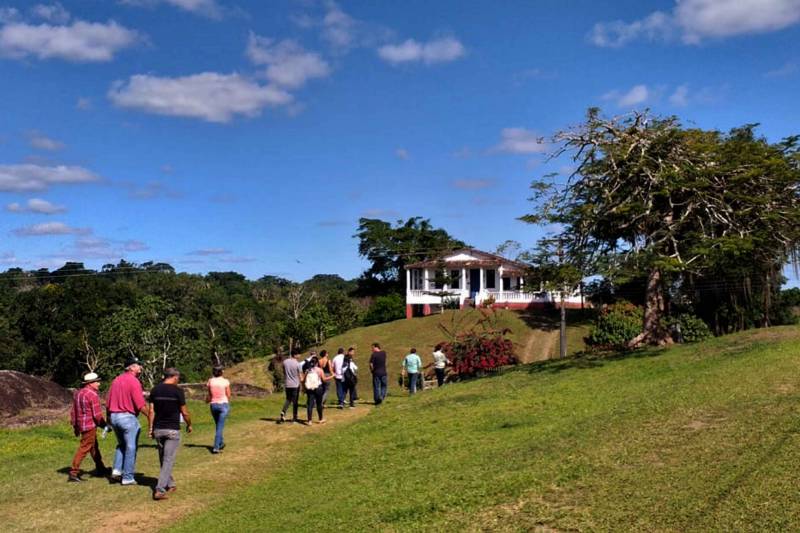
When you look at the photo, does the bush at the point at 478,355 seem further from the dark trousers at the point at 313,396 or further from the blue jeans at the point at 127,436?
the blue jeans at the point at 127,436

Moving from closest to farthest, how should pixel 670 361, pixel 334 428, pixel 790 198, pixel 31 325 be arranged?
pixel 334 428 < pixel 670 361 < pixel 790 198 < pixel 31 325

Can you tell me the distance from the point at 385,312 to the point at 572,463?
42220 mm

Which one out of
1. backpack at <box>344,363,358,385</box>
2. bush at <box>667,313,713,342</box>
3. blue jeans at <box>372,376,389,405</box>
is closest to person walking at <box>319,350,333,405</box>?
backpack at <box>344,363,358,385</box>

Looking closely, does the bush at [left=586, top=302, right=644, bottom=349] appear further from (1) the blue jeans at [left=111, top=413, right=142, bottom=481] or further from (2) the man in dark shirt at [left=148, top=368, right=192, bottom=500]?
(2) the man in dark shirt at [left=148, top=368, right=192, bottom=500]

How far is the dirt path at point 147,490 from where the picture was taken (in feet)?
27.4

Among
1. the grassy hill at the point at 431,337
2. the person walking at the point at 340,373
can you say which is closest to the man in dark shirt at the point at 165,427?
the person walking at the point at 340,373

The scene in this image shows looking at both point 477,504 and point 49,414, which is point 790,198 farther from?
point 49,414

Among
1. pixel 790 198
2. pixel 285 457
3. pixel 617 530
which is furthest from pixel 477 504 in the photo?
pixel 790 198

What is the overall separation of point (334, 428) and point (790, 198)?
44.9 feet

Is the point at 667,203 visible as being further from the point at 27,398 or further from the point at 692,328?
the point at 27,398

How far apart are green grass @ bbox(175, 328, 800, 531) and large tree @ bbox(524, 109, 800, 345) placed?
3958 millimetres

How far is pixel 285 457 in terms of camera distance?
39.2 feet

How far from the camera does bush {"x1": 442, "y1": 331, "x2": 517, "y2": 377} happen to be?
24.3 meters

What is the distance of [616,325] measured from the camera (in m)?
33.8
